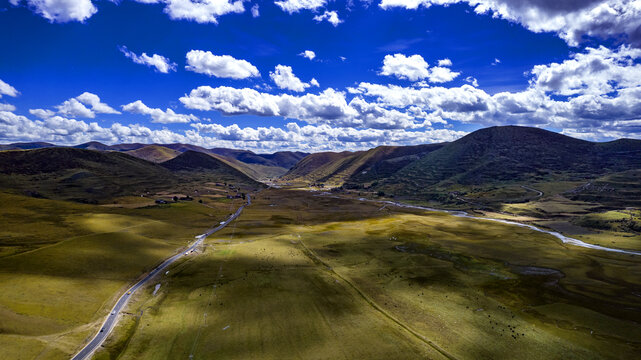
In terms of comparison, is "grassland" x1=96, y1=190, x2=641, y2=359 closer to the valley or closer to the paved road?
the valley

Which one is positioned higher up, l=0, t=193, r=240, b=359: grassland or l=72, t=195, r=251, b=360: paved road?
l=0, t=193, r=240, b=359: grassland

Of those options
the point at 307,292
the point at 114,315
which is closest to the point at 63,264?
the point at 114,315

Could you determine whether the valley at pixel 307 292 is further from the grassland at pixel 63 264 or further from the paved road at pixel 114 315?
the paved road at pixel 114 315

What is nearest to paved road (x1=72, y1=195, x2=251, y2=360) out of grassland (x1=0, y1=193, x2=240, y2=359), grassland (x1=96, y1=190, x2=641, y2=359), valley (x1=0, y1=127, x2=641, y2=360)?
valley (x1=0, y1=127, x2=641, y2=360)

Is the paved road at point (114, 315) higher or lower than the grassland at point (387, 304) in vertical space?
higher

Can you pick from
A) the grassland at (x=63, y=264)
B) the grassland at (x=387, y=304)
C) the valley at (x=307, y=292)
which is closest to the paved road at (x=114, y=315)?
the valley at (x=307, y=292)

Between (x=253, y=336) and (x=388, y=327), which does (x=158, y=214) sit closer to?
(x=253, y=336)
